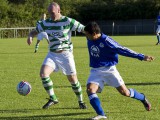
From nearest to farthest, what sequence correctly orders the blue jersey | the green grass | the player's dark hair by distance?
the player's dark hair < the blue jersey < the green grass

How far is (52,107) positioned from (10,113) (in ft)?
3.01

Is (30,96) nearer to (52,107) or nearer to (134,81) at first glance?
(52,107)

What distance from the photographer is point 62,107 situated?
816 centimetres

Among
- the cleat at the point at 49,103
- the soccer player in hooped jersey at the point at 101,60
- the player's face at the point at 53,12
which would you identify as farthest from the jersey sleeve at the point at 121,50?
the cleat at the point at 49,103

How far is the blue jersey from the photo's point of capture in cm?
687

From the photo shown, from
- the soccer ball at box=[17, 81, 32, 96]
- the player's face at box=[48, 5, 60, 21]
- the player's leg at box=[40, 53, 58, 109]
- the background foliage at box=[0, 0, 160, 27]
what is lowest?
the background foliage at box=[0, 0, 160, 27]

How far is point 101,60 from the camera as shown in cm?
707

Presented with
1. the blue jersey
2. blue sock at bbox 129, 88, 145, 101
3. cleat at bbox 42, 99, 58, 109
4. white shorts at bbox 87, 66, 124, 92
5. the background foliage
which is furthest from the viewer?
the background foliage

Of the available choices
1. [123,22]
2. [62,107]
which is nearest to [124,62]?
[62,107]

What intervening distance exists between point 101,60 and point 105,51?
0.17 meters

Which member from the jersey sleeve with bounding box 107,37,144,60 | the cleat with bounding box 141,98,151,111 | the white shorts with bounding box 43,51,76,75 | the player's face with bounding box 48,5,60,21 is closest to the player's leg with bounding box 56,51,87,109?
the white shorts with bounding box 43,51,76,75

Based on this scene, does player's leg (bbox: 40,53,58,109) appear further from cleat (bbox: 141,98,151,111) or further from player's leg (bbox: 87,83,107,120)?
cleat (bbox: 141,98,151,111)

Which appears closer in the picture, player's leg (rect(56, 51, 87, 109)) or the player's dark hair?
the player's dark hair

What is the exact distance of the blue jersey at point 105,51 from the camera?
6867mm
